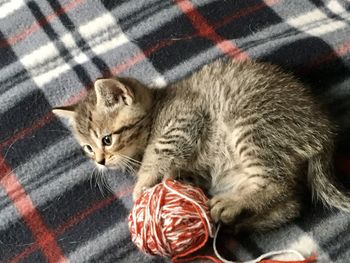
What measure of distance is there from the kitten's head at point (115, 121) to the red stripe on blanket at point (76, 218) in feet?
0.30

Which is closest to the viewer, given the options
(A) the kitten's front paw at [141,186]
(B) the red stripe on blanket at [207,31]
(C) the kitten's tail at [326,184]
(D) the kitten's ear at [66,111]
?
(C) the kitten's tail at [326,184]

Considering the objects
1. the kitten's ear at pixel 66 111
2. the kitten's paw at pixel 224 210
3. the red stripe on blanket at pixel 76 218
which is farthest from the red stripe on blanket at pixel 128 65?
the kitten's paw at pixel 224 210

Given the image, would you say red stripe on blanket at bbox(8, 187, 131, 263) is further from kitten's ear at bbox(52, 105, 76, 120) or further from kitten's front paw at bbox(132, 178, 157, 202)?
kitten's ear at bbox(52, 105, 76, 120)

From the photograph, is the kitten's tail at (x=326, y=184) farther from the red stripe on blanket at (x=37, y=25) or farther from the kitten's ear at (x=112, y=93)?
the red stripe on blanket at (x=37, y=25)

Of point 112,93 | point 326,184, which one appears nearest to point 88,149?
point 112,93

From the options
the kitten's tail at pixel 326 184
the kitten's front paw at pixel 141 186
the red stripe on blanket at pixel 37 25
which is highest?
the red stripe on blanket at pixel 37 25

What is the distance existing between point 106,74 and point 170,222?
70cm

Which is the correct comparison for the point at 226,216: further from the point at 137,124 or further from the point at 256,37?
the point at 256,37

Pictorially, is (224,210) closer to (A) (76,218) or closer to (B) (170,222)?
(B) (170,222)

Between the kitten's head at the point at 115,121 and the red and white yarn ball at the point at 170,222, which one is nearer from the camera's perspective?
the red and white yarn ball at the point at 170,222

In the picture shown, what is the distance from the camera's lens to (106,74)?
183 centimetres

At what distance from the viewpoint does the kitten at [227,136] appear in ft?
4.70

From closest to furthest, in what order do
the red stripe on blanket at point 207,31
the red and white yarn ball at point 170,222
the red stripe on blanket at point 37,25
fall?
the red and white yarn ball at point 170,222 < the red stripe on blanket at point 207,31 < the red stripe on blanket at point 37,25

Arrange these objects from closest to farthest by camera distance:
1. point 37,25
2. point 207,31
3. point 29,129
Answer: point 29,129
point 207,31
point 37,25
